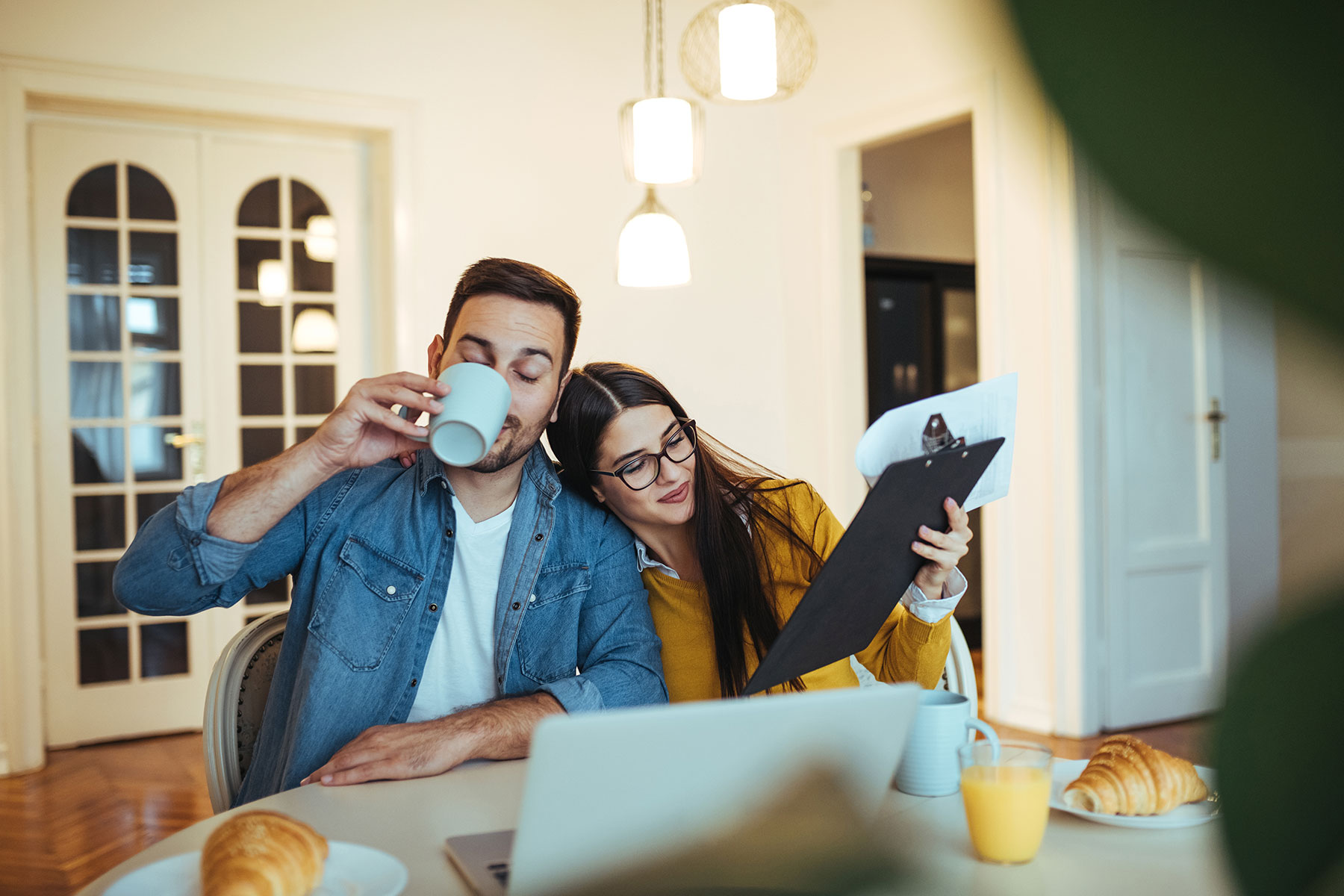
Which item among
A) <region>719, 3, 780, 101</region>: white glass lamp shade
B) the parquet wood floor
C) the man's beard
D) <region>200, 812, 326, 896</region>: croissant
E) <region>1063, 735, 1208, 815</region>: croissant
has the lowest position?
the parquet wood floor

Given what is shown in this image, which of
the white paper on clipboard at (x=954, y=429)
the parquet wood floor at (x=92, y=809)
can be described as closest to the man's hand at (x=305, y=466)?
the white paper on clipboard at (x=954, y=429)

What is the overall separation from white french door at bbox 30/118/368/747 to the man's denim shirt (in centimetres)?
252

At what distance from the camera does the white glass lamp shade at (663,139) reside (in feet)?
9.37

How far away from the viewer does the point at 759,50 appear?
270 cm

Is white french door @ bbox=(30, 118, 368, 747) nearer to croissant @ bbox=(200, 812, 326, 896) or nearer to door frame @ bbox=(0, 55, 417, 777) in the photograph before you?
door frame @ bbox=(0, 55, 417, 777)

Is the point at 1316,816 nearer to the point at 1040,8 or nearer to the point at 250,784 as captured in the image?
the point at 1040,8

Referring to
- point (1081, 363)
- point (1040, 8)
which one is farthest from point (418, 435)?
point (1081, 363)

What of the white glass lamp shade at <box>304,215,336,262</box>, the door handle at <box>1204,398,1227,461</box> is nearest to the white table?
the door handle at <box>1204,398,1227,461</box>

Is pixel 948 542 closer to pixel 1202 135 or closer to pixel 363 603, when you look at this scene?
pixel 363 603

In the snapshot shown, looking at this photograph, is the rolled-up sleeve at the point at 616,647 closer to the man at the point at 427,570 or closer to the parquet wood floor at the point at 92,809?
the man at the point at 427,570

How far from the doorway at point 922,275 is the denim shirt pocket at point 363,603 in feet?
12.6

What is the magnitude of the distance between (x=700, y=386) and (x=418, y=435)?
125 inches

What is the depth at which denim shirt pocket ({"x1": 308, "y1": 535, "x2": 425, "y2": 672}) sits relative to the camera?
1.36 meters

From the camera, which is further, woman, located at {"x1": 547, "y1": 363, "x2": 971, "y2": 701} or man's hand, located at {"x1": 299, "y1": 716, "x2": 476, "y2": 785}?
woman, located at {"x1": 547, "y1": 363, "x2": 971, "y2": 701}
